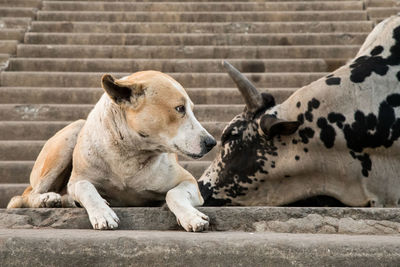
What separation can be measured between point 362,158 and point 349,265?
1.97 metres

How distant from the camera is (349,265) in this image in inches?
90.5

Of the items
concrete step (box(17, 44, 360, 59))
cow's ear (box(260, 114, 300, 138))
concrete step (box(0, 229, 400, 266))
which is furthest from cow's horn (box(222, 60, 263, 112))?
concrete step (box(17, 44, 360, 59))

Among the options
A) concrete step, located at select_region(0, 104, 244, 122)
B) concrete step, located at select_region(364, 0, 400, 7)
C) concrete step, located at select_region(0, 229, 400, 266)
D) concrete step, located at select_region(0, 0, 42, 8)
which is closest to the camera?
concrete step, located at select_region(0, 229, 400, 266)

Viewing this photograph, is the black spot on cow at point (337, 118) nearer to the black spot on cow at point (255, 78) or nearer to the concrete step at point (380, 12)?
the black spot on cow at point (255, 78)

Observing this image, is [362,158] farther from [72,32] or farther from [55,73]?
[72,32]

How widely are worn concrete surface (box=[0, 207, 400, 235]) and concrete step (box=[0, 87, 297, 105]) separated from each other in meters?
3.77

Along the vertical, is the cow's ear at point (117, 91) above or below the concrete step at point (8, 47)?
above

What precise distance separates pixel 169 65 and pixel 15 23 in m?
2.67

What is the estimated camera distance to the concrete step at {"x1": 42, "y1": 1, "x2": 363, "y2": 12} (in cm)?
890

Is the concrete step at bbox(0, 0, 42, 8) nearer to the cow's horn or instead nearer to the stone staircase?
the stone staircase

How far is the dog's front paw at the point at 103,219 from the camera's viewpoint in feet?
9.39

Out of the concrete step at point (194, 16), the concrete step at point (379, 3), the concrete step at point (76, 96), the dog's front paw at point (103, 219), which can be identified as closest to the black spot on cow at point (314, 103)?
the dog's front paw at point (103, 219)

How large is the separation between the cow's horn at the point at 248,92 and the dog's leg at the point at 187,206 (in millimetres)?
1126

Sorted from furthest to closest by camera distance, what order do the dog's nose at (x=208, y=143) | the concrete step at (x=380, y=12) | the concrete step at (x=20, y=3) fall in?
the concrete step at (x=20, y=3) → the concrete step at (x=380, y=12) → the dog's nose at (x=208, y=143)
